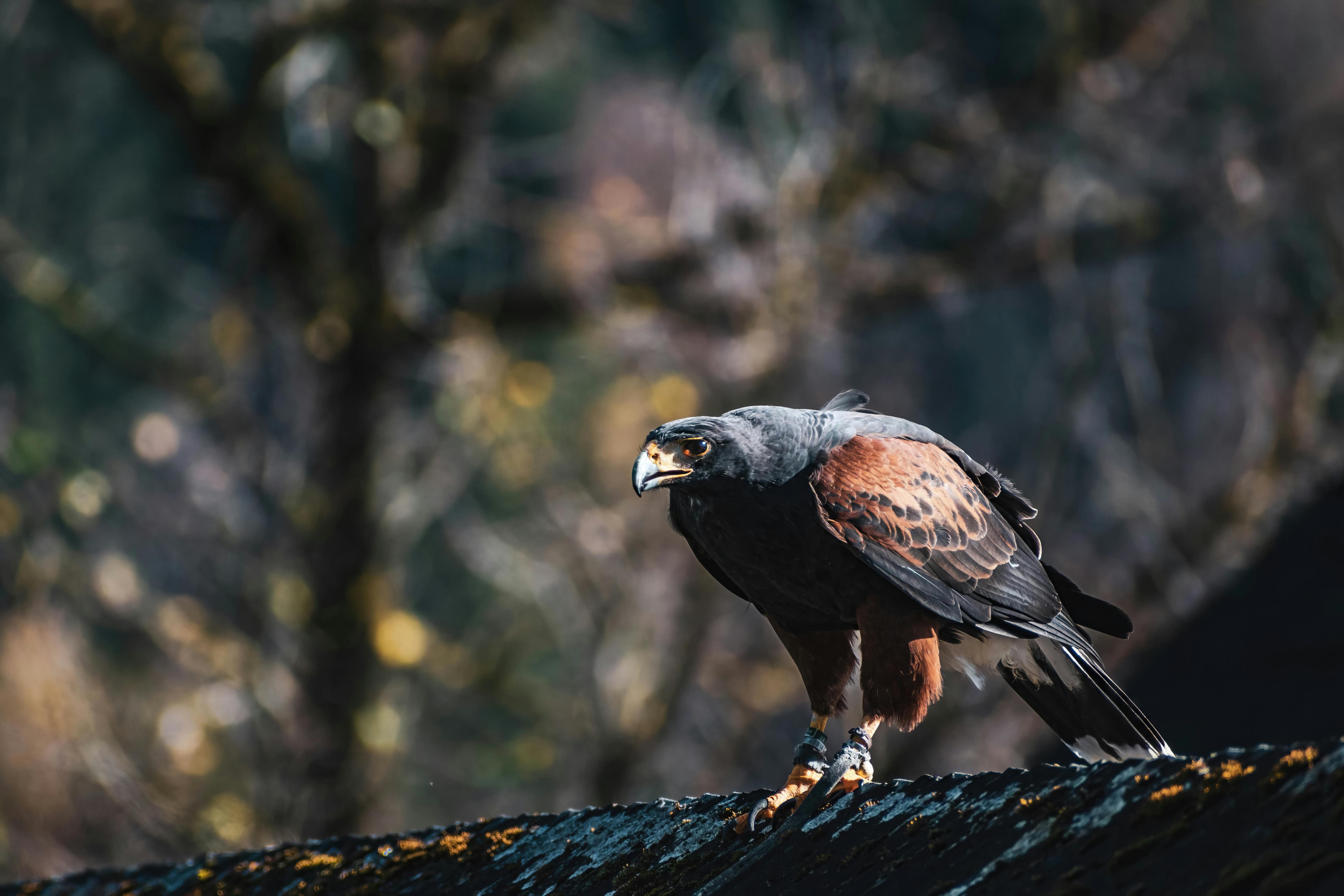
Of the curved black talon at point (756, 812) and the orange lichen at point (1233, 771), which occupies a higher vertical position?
the curved black talon at point (756, 812)

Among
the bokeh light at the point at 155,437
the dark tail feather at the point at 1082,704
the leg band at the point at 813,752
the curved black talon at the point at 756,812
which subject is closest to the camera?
the curved black talon at the point at 756,812

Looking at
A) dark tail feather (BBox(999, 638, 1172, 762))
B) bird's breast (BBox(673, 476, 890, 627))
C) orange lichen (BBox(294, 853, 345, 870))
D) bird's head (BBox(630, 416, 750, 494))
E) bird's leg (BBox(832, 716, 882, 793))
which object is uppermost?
bird's head (BBox(630, 416, 750, 494))

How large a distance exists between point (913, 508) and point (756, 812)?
1.40 metres

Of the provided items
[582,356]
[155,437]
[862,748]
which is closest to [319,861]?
[862,748]

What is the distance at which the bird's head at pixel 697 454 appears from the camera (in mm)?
3830

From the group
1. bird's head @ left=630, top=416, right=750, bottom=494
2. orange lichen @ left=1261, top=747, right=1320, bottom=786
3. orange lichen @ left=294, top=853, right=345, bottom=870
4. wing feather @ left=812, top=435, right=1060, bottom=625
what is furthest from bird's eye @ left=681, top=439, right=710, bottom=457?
orange lichen @ left=1261, top=747, right=1320, bottom=786

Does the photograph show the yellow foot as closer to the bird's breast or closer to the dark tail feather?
the bird's breast

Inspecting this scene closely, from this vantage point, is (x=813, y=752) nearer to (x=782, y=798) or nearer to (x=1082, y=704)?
(x=782, y=798)

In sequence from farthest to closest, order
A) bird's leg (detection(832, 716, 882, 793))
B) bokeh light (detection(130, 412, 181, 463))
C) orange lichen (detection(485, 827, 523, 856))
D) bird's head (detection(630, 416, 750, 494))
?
bokeh light (detection(130, 412, 181, 463)), bird's head (detection(630, 416, 750, 494)), bird's leg (detection(832, 716, 882, 793)), orange lichen (detection(485, 827, 523, 856))

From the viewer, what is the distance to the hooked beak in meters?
3.75

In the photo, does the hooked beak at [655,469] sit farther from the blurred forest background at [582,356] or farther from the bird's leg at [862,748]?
the blurred forest background at [582,356]

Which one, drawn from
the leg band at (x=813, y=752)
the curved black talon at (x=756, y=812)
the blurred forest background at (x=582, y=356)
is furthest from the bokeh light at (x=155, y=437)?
the curved black talon at (x=756, y=812)

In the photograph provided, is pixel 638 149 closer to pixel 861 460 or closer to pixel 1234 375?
pixel 1234 375

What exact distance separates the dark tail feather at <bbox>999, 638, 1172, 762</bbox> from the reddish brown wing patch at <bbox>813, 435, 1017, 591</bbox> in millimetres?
444
